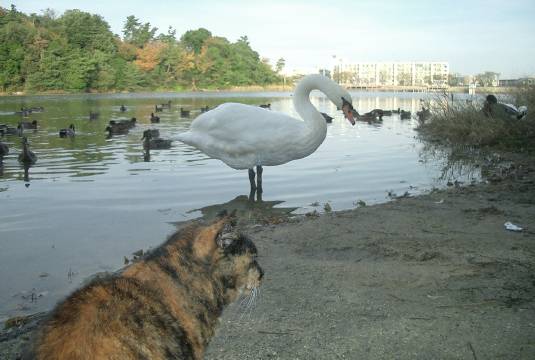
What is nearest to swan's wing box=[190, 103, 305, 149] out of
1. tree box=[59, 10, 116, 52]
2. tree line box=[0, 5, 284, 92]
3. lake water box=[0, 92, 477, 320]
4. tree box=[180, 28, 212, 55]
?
lake water box=[0, 92, 477, 320]

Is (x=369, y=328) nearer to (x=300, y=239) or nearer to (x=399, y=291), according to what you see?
(x=399, y=291)

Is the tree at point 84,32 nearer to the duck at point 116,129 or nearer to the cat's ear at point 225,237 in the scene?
the duck at point 116,129

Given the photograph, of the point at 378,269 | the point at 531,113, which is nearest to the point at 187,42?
the point at 531,113

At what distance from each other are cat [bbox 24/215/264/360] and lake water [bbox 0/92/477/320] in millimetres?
2604

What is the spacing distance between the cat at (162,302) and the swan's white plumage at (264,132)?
627 centimetres

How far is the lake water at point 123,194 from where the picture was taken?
20.5ft

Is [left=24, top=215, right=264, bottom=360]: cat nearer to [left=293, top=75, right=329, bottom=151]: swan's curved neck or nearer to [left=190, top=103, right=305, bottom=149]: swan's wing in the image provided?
[left=190, top=103, right=305, bottom=149]: swan's wing

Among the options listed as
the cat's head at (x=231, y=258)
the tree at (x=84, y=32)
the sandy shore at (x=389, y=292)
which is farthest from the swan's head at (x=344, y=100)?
the tree at (x=84, y=32)

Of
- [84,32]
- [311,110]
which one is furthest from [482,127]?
[84,32]

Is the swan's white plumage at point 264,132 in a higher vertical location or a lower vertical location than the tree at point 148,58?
lower

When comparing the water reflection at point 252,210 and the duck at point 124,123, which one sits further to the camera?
the duck at point 124,123

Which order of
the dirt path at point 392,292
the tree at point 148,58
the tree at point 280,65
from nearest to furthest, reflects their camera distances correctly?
the dirt path at point 392,292 → the tree at point 148,58 → the tree at point 280,65

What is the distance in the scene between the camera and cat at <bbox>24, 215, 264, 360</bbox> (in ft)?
7.43

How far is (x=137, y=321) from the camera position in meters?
2.50
